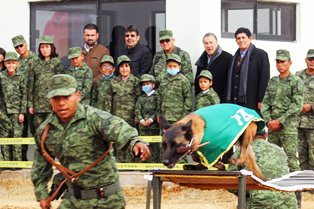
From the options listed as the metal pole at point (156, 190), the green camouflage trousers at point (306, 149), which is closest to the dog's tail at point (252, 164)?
the metal pole at point (156, 190)

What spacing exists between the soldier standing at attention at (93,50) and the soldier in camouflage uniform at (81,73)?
456 millimetres

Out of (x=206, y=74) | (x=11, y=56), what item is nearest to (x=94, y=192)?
(x=206, y=74)

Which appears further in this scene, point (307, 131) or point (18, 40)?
point (18, 40)

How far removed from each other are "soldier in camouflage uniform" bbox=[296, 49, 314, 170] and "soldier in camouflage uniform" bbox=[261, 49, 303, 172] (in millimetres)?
960

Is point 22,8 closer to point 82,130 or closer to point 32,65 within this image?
point 32,65

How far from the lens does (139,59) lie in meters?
17.4

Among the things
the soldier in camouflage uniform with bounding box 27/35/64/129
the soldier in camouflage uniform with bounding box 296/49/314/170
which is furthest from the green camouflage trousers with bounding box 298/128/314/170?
the soldier in camouflage uniform with bounding box 27/35/64/129

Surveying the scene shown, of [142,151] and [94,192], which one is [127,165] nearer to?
[94,192]

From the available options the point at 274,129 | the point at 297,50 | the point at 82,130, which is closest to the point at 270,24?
the point at 297,50

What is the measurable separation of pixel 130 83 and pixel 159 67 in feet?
1.78

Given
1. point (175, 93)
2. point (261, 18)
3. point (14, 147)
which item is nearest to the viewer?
point (175, 93)

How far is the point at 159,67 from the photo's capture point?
16891 millimetres

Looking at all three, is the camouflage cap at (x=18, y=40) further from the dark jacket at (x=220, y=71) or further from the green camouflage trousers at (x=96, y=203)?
the green camouflage trousers at (x=96, y=203)

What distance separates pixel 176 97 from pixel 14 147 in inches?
134
